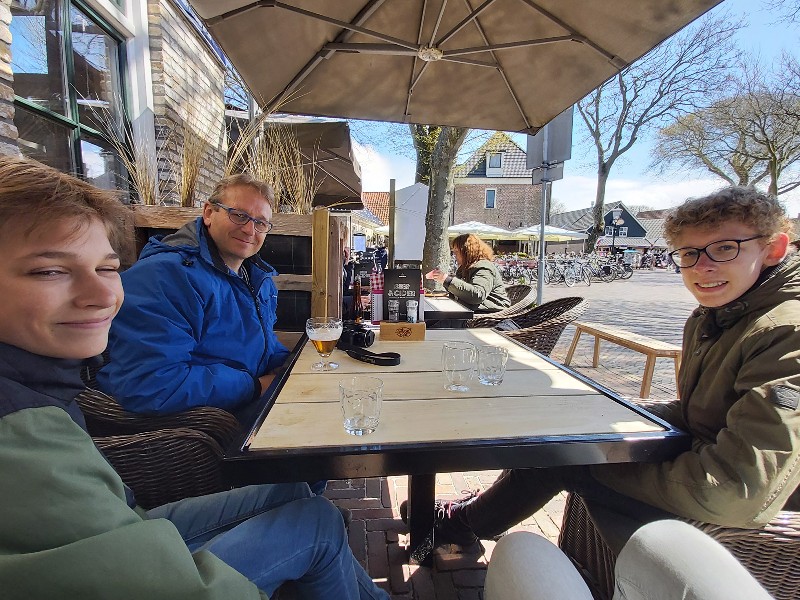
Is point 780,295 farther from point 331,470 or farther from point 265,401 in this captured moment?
point 265,401

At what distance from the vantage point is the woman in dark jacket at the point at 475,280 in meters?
3.91

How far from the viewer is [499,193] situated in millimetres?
30656

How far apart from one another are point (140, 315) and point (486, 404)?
123 cm

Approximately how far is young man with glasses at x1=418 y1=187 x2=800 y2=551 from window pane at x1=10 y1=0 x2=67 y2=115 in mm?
3469

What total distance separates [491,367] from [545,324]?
1124mm

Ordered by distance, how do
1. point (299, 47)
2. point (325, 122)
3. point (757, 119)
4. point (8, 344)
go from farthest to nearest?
point (757, 119), point (325, 122), point (299, 47), point (8, 344)

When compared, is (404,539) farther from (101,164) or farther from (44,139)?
(101,164)

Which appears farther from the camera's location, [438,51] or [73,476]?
[438,51]

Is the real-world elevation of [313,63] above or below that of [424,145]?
below

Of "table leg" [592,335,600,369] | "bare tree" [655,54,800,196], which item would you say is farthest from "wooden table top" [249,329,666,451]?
"bare tree" [655,54,800,196]

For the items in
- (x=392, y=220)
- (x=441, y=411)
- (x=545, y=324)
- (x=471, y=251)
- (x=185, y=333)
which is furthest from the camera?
(x=392, y=220)

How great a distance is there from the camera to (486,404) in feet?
4.23

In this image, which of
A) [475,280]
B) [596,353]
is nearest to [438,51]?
[475,280]

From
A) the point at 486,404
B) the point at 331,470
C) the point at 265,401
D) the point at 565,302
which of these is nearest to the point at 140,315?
the point at 265,401
